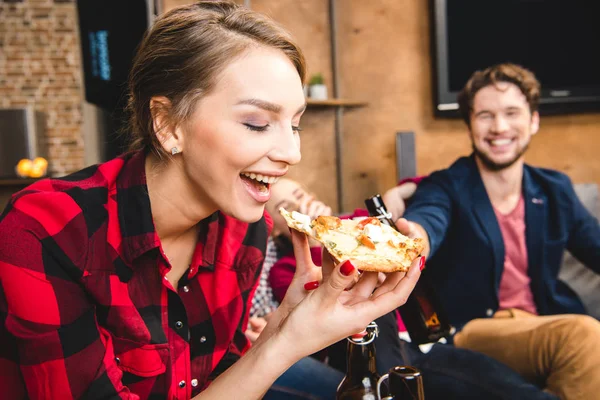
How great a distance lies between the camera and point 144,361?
3.24ft

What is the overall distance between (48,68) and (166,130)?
4336 millimetres

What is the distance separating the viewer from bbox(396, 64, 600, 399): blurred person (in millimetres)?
1819

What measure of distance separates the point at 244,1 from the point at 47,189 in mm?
2663

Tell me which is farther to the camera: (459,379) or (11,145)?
(11,145)

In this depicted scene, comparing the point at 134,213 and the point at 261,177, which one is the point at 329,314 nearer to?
the point at 261,177

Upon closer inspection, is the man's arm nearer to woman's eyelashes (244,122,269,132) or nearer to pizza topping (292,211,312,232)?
pizza topping (292,211,312,232)

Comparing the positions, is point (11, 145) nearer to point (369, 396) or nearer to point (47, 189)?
point (47, 189)

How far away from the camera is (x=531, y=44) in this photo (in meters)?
3.15

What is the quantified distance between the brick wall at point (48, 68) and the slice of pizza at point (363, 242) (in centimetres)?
433

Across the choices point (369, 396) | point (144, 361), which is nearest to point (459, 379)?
point (369, 396)

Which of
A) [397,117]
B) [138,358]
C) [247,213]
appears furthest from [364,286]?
[397,117]

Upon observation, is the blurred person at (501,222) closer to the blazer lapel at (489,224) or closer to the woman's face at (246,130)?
the blazer lapel at (489,224)

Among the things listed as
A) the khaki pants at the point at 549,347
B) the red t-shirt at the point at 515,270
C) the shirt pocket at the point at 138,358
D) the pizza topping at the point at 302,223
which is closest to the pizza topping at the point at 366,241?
the pizza topping at the point at 302,223

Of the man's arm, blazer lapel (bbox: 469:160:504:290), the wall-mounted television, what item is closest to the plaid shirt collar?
the man's arm
